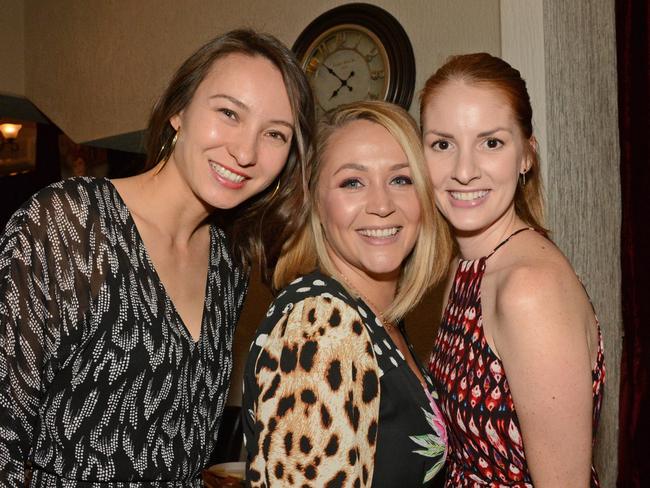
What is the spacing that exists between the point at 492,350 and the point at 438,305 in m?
1.47

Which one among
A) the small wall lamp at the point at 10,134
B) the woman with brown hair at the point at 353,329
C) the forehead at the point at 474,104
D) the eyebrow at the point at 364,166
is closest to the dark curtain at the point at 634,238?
the woman with brown hair at the point at 353,329

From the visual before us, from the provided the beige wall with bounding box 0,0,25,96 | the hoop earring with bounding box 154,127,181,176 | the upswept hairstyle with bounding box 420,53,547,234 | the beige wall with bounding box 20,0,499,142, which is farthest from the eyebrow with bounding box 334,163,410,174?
the beige wall with bounding box 0,0,25,96

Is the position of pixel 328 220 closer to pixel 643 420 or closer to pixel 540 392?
pixel 540 392

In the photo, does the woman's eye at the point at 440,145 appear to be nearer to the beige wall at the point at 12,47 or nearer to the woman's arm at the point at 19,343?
the woman's arm at the point at 19,343

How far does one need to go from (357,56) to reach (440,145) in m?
1.46

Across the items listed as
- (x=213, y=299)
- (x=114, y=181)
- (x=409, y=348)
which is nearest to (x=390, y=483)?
(x=409, y=348)

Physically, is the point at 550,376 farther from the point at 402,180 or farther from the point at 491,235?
the point at 402,180

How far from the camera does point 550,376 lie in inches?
52.1

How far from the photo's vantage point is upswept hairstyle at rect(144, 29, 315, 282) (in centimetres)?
175

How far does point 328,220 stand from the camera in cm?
179

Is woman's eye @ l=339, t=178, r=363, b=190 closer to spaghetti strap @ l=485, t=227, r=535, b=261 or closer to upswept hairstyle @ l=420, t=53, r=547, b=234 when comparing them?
upswept hairstyle @ l=420, t=53, r=547, b=234

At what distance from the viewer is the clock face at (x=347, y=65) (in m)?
2.96

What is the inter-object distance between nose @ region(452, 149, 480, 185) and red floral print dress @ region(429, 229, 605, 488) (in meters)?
0.20

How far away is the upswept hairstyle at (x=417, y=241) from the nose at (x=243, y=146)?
218mm
